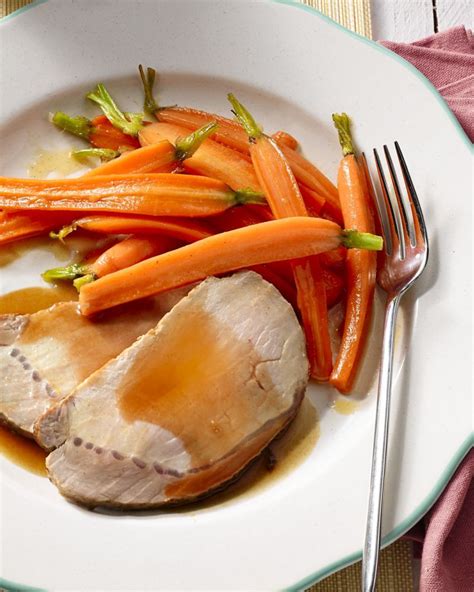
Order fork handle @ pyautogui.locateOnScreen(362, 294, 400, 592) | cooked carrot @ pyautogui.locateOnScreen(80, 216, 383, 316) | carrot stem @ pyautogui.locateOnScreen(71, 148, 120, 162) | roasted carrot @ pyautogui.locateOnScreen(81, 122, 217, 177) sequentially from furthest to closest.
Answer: carrot stem @ pyautogui.locateOnScreen(71, 148, 120, 162), roasted carrot @ pyautogui.locateOnScreen(81, 122, 217, 177), cooked carrot @ pyautogui.locateOnScreen(80, 216, 383, 316), fork handle @ pyautogui.locateOnScreen(362, 294, 400, 592)

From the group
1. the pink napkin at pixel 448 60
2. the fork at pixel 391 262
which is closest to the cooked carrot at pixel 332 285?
the fork at pixel 391 262

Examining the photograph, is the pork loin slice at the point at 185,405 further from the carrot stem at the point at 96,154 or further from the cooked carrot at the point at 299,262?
the carrot stem at the point at 96,154

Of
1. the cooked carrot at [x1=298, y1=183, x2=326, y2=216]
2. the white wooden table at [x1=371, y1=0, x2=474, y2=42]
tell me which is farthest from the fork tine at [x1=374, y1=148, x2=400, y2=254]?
the white wooden table at [x1=371, y1=0, x2=474, y2=42]

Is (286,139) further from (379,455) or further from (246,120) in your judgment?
(379,455)

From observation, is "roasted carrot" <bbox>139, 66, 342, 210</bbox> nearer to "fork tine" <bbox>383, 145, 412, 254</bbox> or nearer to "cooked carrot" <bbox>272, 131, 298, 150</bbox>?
"cooked carrot" <bbox>272, 131, 298, 150</bbox>

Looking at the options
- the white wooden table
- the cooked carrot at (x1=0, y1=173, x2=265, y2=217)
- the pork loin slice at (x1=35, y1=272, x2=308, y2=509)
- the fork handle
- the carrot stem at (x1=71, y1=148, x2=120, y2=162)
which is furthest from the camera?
the white wooden table

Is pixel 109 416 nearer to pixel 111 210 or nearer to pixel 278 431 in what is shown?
pixel 278 431
